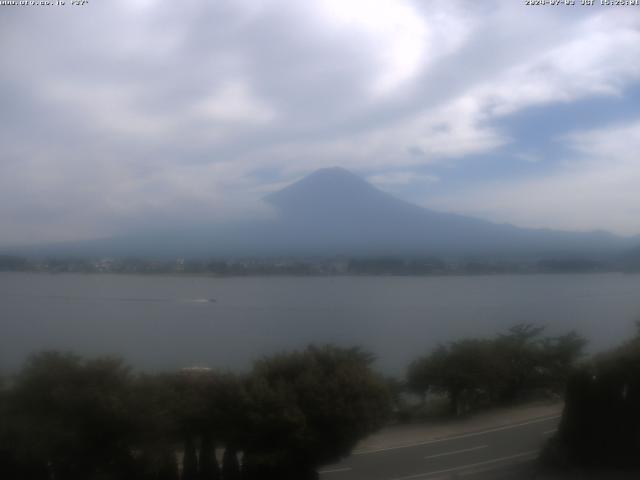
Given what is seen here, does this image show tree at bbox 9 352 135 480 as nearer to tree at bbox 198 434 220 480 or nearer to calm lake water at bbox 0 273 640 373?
calm lake water at bbox 0 273 640 373

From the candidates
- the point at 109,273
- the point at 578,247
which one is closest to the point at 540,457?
the point at 578,247

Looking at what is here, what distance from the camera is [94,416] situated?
7.71 metres

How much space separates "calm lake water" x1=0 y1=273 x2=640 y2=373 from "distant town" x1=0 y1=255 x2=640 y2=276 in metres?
0.34

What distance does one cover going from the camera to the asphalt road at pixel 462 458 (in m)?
7.91

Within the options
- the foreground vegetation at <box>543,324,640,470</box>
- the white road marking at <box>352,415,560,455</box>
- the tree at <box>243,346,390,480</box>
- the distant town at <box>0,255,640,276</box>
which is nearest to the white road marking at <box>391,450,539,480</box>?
the foreground vegetation at <box>543,324,640,470</box>

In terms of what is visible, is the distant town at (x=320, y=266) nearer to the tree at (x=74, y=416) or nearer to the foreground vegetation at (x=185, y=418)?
the tree at (x=74, y=416)

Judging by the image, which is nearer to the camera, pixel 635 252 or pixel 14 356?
pixel 14 356

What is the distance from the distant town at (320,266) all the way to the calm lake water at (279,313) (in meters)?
0.34

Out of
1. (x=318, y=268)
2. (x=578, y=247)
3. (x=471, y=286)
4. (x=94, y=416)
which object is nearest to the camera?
(x=94, y=416)

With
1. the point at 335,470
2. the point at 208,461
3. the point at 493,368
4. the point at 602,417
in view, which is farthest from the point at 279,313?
the point at 602,417

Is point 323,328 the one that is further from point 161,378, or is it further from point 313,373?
point 161,378

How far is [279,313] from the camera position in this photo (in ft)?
53.0

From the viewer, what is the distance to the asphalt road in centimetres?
791

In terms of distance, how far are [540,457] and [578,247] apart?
29.4 ft
